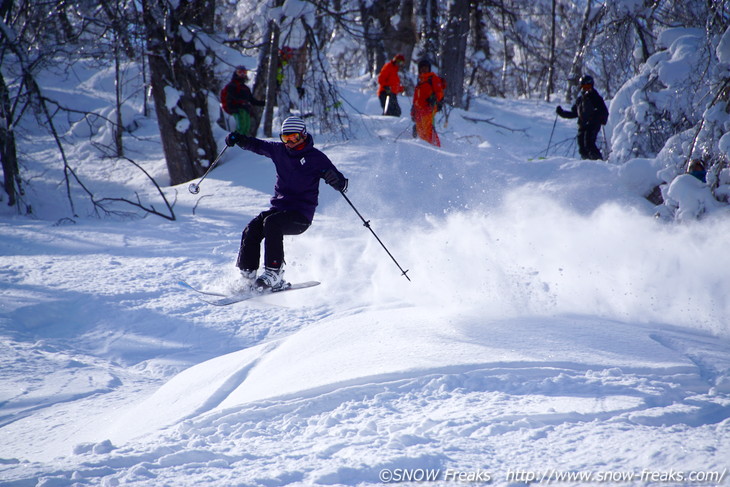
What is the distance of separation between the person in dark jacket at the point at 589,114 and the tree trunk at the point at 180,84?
739 cm

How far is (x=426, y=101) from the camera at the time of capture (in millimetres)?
10852

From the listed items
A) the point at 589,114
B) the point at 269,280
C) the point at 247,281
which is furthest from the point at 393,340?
the point at 589,114

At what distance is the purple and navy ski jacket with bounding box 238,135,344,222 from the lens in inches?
221

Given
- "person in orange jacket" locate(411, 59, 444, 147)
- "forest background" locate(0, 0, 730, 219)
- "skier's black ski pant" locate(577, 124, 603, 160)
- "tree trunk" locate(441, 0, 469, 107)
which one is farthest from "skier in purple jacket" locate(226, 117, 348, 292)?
A: "tree trunk" locate(441, 0, 469, 107)

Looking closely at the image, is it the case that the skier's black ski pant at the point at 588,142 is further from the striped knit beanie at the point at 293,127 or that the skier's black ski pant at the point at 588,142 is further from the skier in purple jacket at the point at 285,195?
the striped knit beanie at the point at 293,127

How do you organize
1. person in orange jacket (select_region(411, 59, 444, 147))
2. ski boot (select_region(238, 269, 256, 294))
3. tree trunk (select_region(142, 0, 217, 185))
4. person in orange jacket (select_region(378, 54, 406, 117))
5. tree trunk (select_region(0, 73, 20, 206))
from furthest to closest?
person in orange jacket (select_region(378, 54, 406, 117)) < person in orange jacket (select_region(411, 59, 444, 147)) < tree trunk (select_region(142, 0, 217, 185)) < tree trunk (select_region(0, 73, 20, 206)) < ski boot (select_region(238, 269, 256, 294))

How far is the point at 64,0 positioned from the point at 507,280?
917cm

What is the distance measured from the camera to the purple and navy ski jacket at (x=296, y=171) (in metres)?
5.60

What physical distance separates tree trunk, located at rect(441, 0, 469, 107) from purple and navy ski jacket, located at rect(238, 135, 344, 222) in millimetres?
8491

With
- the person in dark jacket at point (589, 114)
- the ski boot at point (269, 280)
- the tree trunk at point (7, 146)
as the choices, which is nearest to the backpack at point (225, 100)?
the tree trunk at point (7, 146)

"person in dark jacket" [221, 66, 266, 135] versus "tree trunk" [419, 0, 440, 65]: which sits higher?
"tree trunk" [419, 0, 440, 65]

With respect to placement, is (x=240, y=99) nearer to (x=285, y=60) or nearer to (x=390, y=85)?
(x=285, y=60)

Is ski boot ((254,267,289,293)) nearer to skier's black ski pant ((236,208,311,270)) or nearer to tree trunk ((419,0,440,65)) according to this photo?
skier's black ski pant ((236,208,311,270))

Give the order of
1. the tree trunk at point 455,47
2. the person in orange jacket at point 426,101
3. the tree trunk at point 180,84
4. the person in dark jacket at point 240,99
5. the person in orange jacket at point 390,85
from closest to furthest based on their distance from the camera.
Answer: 1. the tree trunk at point 180,84
2. the person in orange jacket at point 426,101
3. the person in dark jacket at point 240,99
4. the person in orange jacket at point 390,85
5. the tree trunk at point 455,47
